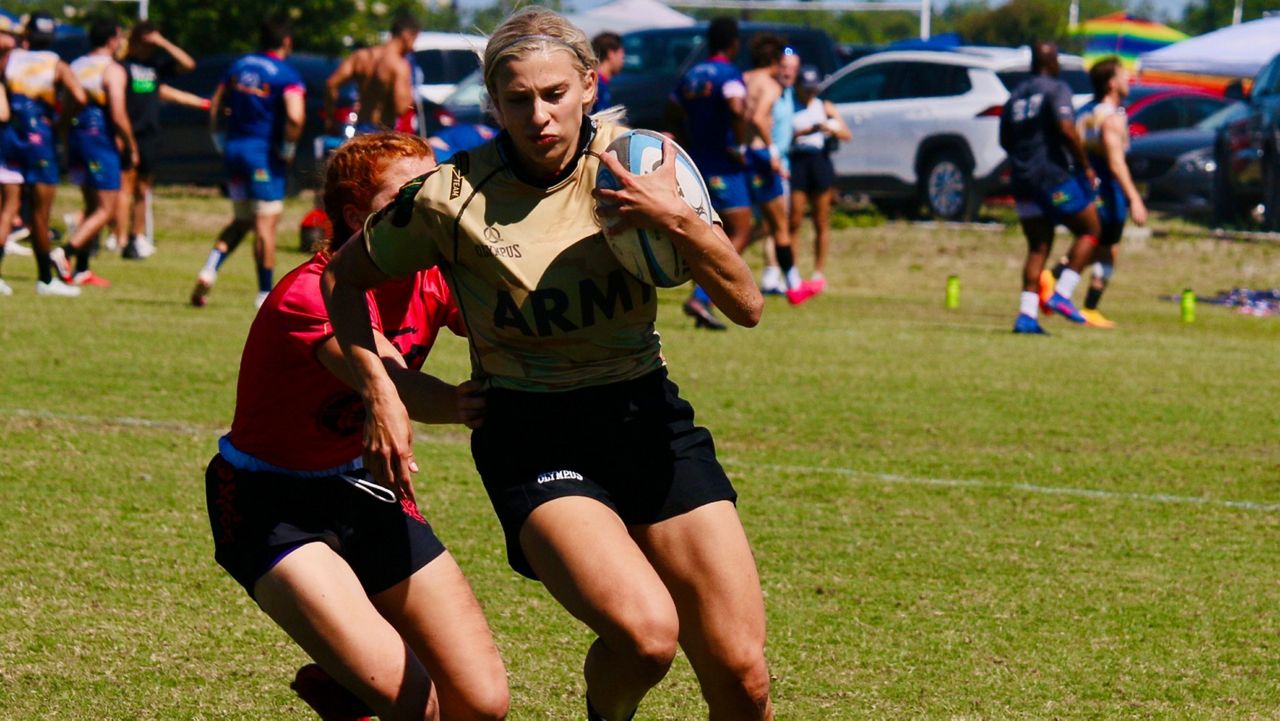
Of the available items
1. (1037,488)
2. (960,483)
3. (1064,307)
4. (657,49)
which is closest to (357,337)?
(960,483)

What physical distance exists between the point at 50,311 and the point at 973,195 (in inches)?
502

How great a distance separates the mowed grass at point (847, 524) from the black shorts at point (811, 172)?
391cm

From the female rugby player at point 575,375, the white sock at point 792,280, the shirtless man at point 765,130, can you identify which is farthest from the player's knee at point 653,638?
the white sock at point 792,280

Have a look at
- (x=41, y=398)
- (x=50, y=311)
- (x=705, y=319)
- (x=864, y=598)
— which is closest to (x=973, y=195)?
(x=705, y=319)

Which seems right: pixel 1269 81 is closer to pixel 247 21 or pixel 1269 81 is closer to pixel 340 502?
pixel 340 502

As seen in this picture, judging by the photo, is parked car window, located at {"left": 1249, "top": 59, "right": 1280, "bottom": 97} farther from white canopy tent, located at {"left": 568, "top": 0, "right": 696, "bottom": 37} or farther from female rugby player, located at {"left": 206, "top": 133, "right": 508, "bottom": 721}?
female rugby player, located at {"left": 206, "top": 133, "right": 508, "bottom": 721}

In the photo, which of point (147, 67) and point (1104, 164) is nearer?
point (1104, 164)

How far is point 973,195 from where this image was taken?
21.9 metres

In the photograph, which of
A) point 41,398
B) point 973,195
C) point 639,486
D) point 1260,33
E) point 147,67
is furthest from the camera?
point 1260,33

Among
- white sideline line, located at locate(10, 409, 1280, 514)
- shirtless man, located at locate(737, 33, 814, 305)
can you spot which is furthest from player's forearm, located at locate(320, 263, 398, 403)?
shirtless man, located at locate(737, 33, 814, 305)

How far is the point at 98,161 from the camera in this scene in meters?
14.8

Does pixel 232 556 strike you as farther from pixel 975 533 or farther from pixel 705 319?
pixel 705 319

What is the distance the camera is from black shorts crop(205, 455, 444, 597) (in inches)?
153

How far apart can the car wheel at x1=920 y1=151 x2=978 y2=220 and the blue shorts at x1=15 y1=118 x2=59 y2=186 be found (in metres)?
11.9
